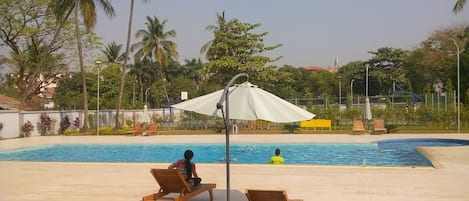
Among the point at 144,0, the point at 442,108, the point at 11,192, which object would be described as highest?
the point at 144,0

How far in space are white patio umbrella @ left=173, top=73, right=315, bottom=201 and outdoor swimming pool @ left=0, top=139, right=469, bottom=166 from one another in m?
10.4

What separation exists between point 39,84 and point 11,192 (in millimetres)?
34759

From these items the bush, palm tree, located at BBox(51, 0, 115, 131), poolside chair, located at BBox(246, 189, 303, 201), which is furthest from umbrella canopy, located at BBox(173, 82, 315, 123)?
the bush

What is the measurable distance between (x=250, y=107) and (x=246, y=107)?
0.22 ft

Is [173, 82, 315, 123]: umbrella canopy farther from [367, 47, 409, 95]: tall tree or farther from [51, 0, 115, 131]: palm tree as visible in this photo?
[367, 47, 409, 95]: tall tree

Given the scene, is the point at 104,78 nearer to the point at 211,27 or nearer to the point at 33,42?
the point at 33,42

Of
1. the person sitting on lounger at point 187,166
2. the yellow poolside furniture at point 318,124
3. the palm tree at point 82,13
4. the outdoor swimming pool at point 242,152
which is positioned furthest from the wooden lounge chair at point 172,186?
the palm tree at point 82,13

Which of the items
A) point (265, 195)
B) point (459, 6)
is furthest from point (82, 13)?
point (265, 195)

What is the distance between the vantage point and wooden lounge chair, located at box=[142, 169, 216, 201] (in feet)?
24.5

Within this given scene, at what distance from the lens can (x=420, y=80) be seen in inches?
2387

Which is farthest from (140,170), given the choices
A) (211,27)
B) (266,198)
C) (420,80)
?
(420,80)

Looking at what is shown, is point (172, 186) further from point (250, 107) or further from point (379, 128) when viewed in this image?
point (379, 128)

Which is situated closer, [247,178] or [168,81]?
[247,178]

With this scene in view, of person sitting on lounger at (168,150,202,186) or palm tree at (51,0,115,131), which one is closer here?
person sitting on lounger at (168,150,202,186)
